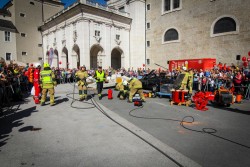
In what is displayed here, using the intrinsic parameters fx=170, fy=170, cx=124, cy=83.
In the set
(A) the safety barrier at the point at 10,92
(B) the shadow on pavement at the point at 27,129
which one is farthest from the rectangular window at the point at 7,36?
(B) the shadow on pavement at the point at 27,129

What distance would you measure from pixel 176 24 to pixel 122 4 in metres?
12.4

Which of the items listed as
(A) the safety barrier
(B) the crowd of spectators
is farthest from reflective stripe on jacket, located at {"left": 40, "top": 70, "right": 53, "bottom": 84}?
(A) the safety barrier

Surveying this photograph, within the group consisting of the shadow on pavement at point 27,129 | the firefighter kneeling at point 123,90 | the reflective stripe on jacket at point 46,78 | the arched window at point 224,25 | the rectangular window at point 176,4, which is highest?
the rectangular window at point 176,4

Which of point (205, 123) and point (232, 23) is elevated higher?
point (232, 23)

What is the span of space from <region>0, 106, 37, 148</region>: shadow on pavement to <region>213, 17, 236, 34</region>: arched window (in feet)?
76.8

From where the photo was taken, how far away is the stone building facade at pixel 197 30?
2053cm

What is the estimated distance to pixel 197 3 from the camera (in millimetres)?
23859

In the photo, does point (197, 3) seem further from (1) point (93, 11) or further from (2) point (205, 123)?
(2) point (205, 123)

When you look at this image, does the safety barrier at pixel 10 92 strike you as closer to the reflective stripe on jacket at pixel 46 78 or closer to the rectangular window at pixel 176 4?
the reflective stripe on jacket at pixel 46 78

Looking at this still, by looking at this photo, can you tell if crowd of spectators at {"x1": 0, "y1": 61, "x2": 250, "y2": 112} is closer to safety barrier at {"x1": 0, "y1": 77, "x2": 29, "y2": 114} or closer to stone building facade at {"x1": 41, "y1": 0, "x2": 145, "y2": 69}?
safety barrier at {"x1": 0, "y1": 77, "x2": 29, "y2": 114}

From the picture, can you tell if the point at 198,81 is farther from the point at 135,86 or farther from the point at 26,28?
the point at 26,28

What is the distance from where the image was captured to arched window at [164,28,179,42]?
2686cm

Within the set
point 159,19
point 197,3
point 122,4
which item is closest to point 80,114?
point 197,3

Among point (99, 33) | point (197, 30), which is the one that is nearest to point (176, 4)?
point (197, 30)
